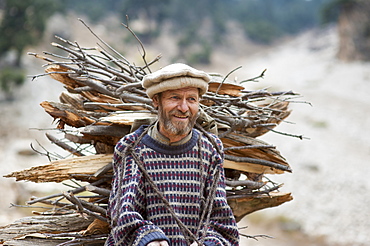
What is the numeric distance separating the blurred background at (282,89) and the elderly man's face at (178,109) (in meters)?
0.61

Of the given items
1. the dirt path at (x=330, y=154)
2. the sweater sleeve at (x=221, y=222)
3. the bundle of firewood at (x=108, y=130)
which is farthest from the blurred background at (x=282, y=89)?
the sweater sleeve at (x=221, y=222)

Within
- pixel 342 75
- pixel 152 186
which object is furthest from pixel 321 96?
pixel 152 186

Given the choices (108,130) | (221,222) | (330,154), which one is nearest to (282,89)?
(330,154)

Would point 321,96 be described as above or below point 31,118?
above

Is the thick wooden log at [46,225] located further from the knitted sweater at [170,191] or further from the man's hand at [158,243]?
the man's hand at [158,243]

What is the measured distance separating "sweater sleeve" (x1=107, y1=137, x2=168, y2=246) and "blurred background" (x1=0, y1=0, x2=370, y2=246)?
0.76m

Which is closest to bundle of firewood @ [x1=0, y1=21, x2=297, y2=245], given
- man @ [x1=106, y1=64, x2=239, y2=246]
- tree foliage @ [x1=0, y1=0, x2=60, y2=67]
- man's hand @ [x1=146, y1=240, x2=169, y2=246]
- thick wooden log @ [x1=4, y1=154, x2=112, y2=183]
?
thick wooden log @ [x1=4, y1=154, x2=112, y2=183]

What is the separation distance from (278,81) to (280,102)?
1472 cm

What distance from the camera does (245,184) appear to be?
7.80ft

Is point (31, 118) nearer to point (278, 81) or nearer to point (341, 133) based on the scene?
point (341, 133)

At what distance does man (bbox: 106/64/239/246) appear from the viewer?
5.85ft

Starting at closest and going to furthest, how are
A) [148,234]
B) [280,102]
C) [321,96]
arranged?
[148,234]
[280,102]
[321,96]

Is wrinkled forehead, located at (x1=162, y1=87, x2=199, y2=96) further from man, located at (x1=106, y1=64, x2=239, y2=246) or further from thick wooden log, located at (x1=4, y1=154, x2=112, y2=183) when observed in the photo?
thick wooden log, located at (x1=4, y1=154, x2=112, y2=183)

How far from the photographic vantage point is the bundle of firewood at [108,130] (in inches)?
87.0
